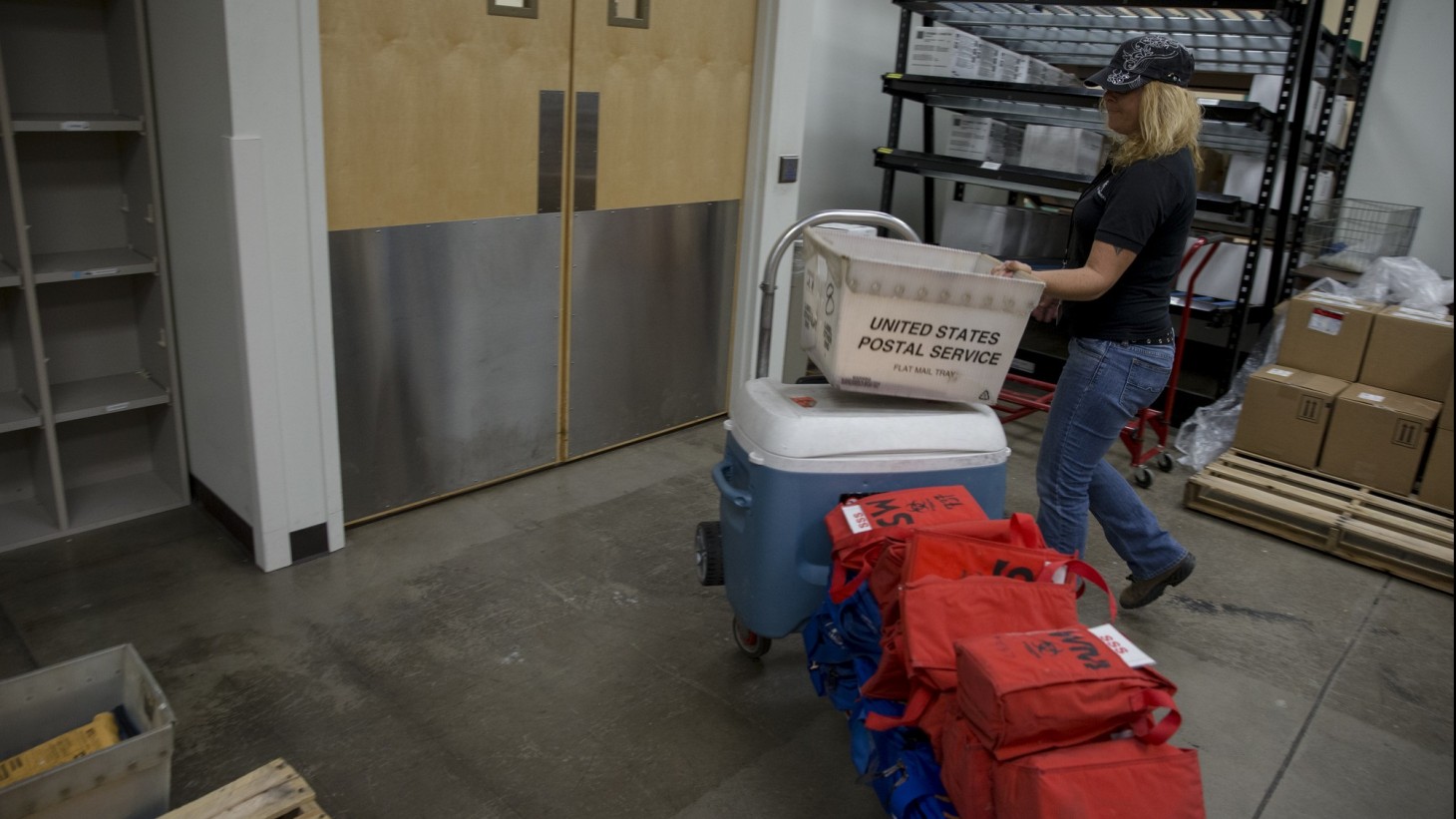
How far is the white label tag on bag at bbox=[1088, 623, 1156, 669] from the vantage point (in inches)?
66.1

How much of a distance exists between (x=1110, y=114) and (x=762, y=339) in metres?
1.01

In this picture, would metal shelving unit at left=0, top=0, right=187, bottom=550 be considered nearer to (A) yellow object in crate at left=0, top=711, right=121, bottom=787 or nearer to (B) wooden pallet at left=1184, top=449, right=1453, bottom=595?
(A) yellow object in crate at left=0, top=711, right=121, bottom=787

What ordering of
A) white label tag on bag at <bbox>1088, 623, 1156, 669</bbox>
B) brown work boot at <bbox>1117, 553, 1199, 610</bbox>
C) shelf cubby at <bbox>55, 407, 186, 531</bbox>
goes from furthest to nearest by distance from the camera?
shelf cubby at <bbox>55, 407, 186, 531</bbox>
brown work boot at <bbox>1117, 553, 1199, 610</bbox>
white label tag on bag at <bbox>1088, 623, 1156, 669</bbox>

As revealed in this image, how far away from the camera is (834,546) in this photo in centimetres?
214

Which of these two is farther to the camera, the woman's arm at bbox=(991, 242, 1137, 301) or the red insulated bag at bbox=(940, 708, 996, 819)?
the woman's arm at bbox=(991, 242, 1137, 301)

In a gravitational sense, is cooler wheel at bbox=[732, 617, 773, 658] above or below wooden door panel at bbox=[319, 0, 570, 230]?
below

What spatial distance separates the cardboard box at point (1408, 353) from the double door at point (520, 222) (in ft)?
8.39

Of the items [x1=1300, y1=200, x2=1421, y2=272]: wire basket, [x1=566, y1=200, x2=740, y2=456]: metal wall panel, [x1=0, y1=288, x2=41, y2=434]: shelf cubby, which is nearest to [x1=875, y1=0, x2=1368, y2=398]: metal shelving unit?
[x1=1300, y1=200, x2=1421, y2=272]: wire basket

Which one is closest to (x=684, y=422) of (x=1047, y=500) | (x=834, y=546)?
(x=1047, y=500)

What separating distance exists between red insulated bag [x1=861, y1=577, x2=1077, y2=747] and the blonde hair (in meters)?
1.11

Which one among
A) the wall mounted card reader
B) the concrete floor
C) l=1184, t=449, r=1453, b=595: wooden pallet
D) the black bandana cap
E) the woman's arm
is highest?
the black bandana cap

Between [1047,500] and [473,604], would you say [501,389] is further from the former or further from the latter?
[1047,500]

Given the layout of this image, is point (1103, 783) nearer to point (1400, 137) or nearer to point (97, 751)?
point (97, 751)

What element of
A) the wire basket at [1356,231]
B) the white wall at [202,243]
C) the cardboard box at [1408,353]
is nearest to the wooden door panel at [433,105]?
the white wall at [202,243]
